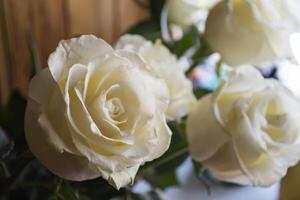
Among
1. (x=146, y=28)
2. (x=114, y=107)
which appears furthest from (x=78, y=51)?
(x=146, y=28)

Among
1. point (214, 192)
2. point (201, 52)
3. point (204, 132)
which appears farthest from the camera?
point (214, 192)

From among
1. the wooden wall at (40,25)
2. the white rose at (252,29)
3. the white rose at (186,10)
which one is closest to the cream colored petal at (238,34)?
the white rose at (252,29)

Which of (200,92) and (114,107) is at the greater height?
(114,107)

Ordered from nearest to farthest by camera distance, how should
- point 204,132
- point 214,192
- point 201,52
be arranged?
point 204,132
point 201,52
point 214,192

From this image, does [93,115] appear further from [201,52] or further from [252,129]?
[201,52]

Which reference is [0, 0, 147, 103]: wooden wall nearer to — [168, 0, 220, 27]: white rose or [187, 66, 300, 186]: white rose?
[168, 0, 220, 27]: white rose

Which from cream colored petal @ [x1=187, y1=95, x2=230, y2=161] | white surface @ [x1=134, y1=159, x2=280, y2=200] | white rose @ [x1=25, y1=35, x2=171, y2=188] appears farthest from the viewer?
white surface @ [x1=134, y1=159, x2=280, y2=200]

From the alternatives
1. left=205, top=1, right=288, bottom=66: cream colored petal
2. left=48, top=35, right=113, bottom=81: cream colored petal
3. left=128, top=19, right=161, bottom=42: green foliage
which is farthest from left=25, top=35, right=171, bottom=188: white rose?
left=128, top=19, right=161, bottom=42: green foliage

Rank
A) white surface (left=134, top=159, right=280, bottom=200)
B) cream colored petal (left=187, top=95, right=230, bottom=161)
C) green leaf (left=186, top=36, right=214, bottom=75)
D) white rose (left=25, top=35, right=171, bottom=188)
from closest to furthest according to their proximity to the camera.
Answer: white rose (left=25, top=35, right=171, bottom=188)
cream colored petal (left=187, top=95, right=230, bottom=161)
green leaf (left=186, top=36, right=214, bottom=75)
white surface (left=134, top=159, right=280, bottom=200)

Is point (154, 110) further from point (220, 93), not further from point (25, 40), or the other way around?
point (25, 40)
